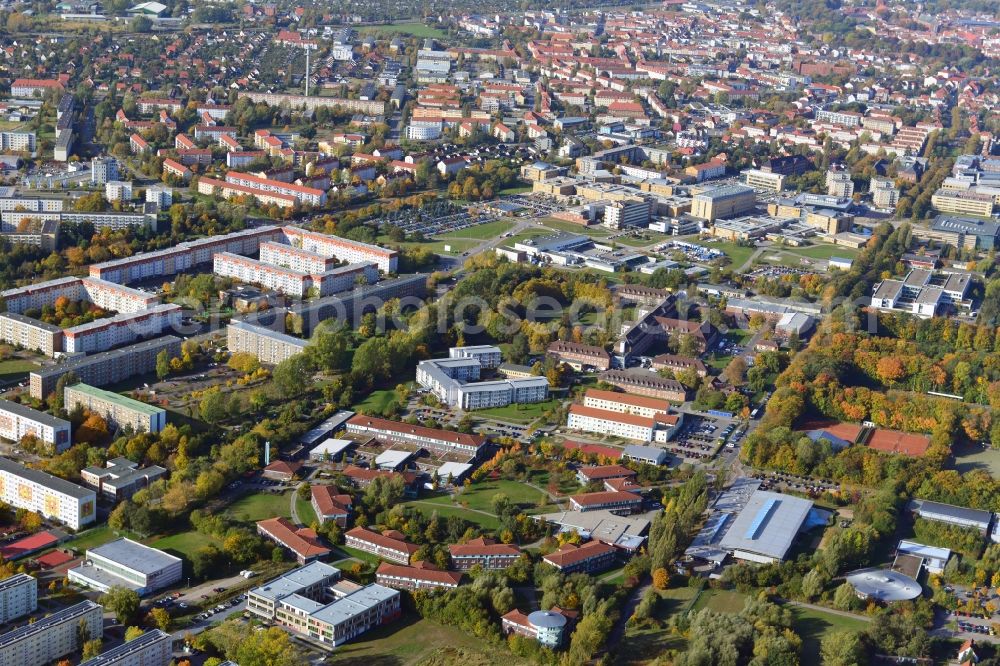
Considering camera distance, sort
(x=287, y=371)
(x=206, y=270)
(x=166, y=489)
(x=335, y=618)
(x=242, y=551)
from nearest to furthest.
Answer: (x=335, y=618)
(x=242, y=551)
(x=166, y=489)
(x=287, y=371)
(x=206, y=270)

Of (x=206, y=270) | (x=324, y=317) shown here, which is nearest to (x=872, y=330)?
(x=324, y=317)

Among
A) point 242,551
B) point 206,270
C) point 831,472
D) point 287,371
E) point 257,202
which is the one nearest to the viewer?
point 242,551

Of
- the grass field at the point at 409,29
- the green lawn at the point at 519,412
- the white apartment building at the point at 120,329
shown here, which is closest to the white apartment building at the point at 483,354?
the green lawn at the point at 519,412

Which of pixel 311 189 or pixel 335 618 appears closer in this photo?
pixel 335 618

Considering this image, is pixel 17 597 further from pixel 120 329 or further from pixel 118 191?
pixel 118 191

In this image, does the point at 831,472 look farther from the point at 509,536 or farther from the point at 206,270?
the point at 206,270

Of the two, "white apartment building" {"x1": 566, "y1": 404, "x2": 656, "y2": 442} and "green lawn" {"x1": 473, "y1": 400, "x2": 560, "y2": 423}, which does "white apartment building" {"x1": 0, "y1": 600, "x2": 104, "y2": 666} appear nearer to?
"green lawn" {"x1": 473, "y1": 400, "x2": 560, "y2": 423}
